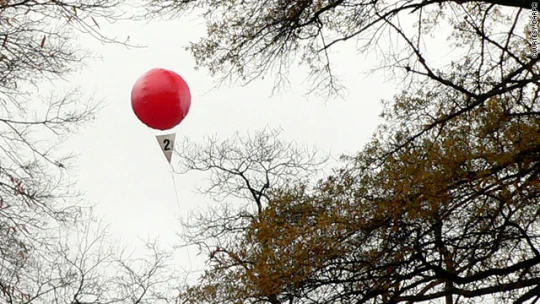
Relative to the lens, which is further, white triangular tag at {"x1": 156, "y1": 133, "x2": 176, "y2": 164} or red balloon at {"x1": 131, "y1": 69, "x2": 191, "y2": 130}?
white triangular tag at {"x1": 156, "y1": 133, "x2": 176, "y2": 164}

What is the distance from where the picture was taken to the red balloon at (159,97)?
5.91 metres

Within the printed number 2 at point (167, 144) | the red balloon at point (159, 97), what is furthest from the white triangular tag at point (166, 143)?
the red balloon at point (159, 97)

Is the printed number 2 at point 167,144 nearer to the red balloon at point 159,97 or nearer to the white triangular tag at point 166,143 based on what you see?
the white triangular tag at point 166,143

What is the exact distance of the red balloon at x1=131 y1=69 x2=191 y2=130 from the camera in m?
5.91

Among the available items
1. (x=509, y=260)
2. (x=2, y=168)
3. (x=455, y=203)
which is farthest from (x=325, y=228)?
(x=2, y=168)

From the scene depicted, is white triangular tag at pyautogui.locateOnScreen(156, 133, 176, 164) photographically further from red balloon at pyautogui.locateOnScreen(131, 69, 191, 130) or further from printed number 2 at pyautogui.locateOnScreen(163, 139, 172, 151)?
red balloon at pyautogui.locateOnScreen(131, 69, 191, 130)

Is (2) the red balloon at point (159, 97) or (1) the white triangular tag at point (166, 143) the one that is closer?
(2) the red balloon at point (159, 97)

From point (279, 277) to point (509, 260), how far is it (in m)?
2.11

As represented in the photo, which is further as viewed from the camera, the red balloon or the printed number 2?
the printed number 2

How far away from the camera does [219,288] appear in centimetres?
774

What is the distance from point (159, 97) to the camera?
590 centimetres

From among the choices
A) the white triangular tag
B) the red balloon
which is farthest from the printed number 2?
the red balloon

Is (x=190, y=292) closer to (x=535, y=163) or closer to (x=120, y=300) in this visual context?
(x=120, y=300)

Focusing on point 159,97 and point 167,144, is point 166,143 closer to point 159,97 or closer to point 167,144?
point 167,144
